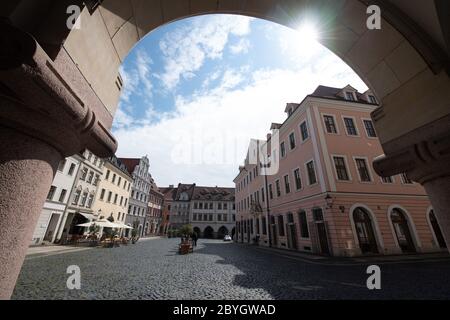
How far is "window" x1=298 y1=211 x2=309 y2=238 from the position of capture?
631 inches

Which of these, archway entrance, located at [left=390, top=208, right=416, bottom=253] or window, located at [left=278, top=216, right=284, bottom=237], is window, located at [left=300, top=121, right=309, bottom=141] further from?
window, located at [left=278, top=216, right=284, bottom=237]

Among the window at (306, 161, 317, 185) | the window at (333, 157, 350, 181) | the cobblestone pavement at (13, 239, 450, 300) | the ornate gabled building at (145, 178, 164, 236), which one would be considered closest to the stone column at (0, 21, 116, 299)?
the cobblestone pavement at (13, 239, 450, 300)

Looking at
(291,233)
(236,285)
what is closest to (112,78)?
(236,285)

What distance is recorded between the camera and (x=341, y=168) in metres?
15.0

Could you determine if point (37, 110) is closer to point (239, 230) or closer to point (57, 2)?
point (57, 2)

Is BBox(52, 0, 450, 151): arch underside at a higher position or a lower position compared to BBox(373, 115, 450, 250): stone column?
higher

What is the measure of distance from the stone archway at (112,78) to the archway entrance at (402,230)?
16.2m

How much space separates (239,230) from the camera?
35.7m

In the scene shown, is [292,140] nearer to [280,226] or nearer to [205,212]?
[280,226]

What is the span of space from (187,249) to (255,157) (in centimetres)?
1711

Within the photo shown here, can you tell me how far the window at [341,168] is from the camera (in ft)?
48.2

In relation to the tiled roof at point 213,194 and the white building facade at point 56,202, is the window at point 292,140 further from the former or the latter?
the tiled roof at point 213,194

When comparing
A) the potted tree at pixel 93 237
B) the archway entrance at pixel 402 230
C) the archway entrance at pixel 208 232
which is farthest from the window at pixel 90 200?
the archway entrance at pixel 208 232
